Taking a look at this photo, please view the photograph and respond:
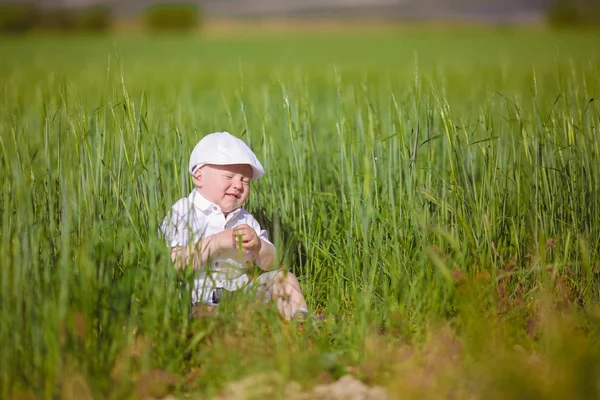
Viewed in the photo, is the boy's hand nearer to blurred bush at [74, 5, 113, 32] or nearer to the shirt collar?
the shirt collar

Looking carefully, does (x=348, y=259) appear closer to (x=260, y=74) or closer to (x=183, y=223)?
(x=183, y=223)

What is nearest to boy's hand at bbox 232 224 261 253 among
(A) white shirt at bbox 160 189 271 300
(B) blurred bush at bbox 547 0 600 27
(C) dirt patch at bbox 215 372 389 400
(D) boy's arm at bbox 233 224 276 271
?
(D) boy's arm at bbox 233 224 276 271

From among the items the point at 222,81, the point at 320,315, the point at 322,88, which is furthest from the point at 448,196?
the point at 222,81

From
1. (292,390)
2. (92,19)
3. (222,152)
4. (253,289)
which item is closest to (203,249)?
(253,289)

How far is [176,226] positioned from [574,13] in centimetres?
6880

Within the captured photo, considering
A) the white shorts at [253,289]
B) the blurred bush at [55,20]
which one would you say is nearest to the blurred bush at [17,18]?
the blurred bush at [55,20]

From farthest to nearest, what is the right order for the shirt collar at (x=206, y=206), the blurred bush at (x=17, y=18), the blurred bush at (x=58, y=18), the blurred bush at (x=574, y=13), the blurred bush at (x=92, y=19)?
the blurred bush at (x=574, y=13) < the blurred bush at (x=92, y=19) < the blurred bush at (x=58, y=18) < the blurred bush at (x=17, y=18) < the shirt collar at (x=206, y=206)

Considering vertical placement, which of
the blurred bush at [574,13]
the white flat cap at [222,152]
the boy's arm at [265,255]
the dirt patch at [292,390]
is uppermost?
the blurred bush at [574,13]

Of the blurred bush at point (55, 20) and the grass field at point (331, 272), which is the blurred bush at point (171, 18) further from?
the grass field at point (331, 272)

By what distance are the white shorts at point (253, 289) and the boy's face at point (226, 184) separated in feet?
1.00

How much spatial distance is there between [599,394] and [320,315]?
1206mm

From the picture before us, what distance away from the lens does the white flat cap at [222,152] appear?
2.81 m

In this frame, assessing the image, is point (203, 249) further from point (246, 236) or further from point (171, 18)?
point (171, 18)

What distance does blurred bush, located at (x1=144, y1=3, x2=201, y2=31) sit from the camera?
68125 millimetres
